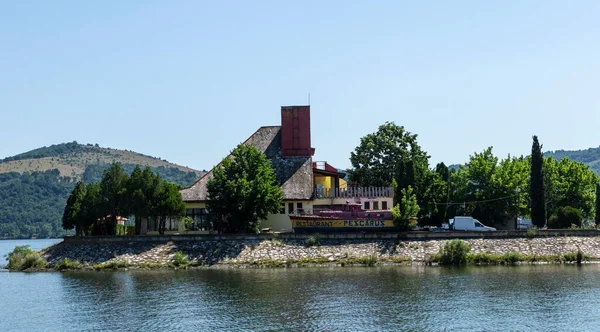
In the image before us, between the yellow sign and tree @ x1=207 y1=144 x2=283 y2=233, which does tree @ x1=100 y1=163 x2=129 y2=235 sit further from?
the yellow sign

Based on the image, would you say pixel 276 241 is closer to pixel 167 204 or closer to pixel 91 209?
pixel 167 204

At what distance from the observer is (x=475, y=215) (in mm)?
77125

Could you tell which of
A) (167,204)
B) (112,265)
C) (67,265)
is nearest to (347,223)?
(167,204)

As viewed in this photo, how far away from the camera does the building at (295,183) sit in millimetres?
71750

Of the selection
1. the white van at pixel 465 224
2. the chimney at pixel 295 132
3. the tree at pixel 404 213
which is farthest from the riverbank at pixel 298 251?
the chimney at pixel 295 132

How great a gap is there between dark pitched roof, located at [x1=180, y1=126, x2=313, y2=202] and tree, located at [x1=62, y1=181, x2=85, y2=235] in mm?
11297

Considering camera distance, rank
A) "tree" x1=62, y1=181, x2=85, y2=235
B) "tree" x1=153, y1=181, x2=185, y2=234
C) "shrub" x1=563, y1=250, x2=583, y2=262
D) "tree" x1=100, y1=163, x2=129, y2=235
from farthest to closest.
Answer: "tree" x1=62, y1=181, x2=85, y2=235 < "tree" x1=100, y1=163, x2=129, y2=235 < "tree" x1=153, y1=181, x2=185, y2=234 < "shrub" x1=563, y1=250, x2=583, y2=262

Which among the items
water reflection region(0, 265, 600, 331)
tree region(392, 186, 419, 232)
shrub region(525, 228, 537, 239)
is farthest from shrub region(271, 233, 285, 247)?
shrub region(525, 228, 537, 239)

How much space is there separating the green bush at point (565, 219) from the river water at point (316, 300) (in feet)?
38.0

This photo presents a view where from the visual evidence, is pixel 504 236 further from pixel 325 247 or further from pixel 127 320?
pixel 127 320

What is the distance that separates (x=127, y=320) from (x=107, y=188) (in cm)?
3669

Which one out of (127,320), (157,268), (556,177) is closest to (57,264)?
(157,268)

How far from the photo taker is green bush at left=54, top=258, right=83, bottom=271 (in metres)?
62.6

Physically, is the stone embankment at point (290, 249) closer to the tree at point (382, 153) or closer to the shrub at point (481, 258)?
the shrub at point (481, 258)
